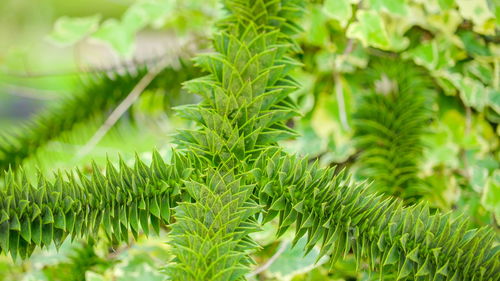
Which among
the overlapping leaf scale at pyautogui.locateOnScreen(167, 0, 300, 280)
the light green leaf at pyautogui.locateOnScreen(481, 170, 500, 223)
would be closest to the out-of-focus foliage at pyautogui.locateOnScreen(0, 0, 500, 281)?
the light green leaf at pyautogui.locateOnScreen(481, 170, 500, 223)

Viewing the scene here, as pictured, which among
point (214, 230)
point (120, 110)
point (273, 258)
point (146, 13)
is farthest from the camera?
point (146, 13)

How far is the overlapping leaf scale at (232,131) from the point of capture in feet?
1.13

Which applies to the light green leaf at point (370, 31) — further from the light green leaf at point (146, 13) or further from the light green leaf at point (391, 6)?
the light green leaf at point (146, 13)

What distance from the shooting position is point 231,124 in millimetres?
420

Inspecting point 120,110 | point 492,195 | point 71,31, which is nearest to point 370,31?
point 492,195

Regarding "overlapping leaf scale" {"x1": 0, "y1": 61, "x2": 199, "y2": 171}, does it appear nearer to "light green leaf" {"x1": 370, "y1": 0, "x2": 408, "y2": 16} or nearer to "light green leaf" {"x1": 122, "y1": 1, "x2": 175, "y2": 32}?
"light green leaf" {"x1": 122, "y1": 1, "x2": 175, "y2": 32}

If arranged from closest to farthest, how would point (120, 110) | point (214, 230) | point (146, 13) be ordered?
point (214, 230)
point (120, 110)
point (146, 13)

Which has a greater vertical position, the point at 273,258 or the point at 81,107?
the point at 81,107

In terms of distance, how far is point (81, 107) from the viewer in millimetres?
723

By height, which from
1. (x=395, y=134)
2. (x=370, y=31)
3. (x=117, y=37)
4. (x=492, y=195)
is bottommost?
(x=492, y=195)

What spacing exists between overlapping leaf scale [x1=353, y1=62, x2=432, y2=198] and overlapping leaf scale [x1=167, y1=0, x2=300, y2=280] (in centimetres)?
15

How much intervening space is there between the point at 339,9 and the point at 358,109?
5.2 inches

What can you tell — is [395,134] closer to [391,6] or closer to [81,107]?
[391,6]

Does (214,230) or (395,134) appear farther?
(395,134)
